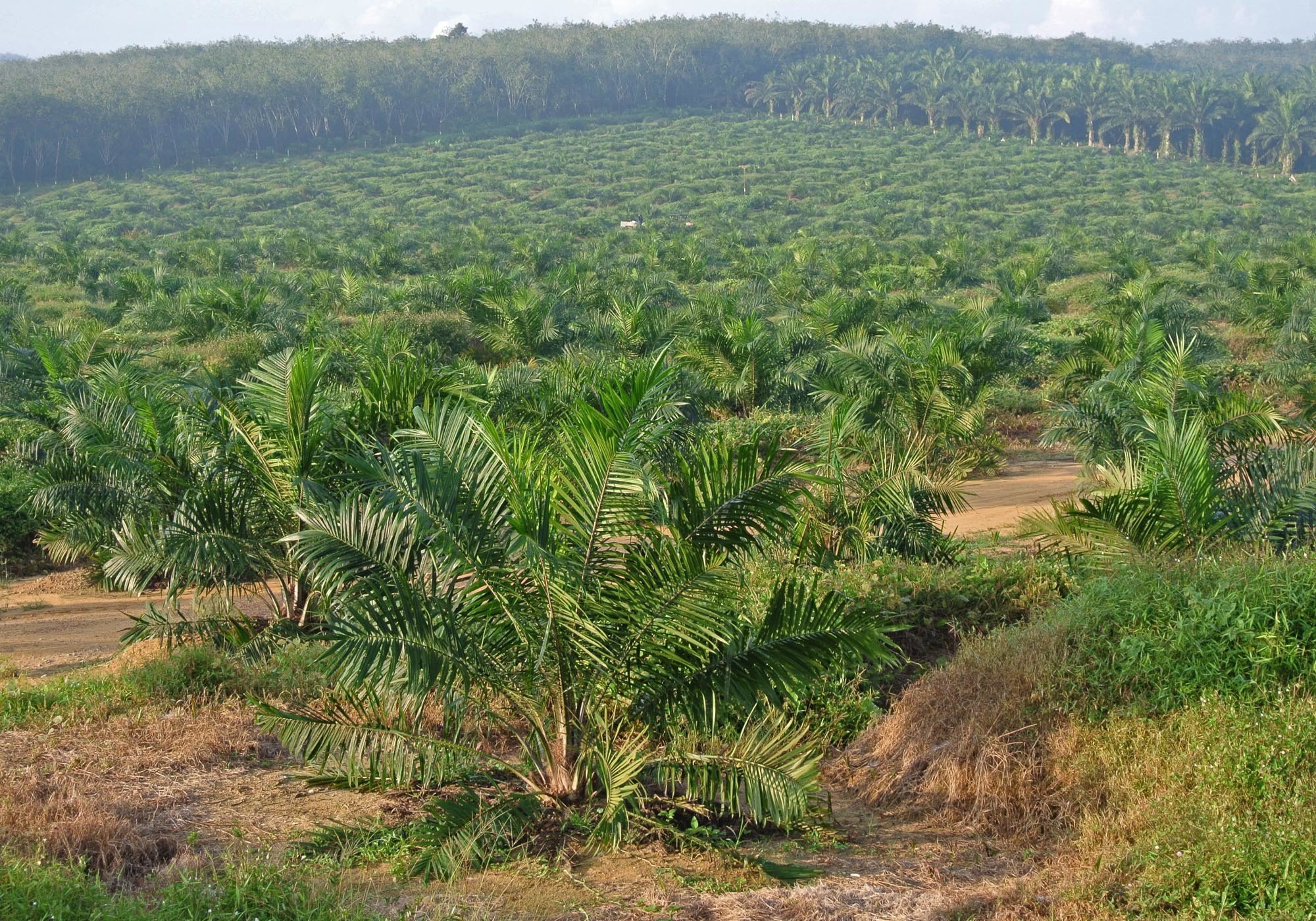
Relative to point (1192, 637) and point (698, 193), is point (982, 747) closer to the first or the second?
point (1192, 637)

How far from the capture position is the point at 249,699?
5941 millimetres

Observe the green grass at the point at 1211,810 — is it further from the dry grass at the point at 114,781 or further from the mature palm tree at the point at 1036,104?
the mature palm tree at the point at 1036,104

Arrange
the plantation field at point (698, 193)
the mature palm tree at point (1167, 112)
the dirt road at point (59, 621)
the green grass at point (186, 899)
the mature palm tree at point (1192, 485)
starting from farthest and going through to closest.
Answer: the mature palm tree at point (1167, 112), the plantation field at point (698, 193), the dirt road at point (59, 621), the mature palm tree at point (1192, 485), the green grass at point (186, 899)

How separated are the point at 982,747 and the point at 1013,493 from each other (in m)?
8.33

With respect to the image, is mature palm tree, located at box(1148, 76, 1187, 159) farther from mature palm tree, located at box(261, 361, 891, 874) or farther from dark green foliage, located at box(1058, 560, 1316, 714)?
mature palm tree, located at box(261, 361, 891, 874)

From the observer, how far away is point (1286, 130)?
75688 mm

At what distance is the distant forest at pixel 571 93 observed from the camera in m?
69.7

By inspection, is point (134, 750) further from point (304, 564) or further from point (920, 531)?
point (920, 531)

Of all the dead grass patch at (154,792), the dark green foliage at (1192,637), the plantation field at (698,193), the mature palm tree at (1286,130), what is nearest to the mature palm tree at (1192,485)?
the dark green foliage at (1192,637)

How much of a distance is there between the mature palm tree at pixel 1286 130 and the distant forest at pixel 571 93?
0.14 metres

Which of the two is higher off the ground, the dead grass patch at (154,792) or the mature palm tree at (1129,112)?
the mature palm tree at (1129,112)

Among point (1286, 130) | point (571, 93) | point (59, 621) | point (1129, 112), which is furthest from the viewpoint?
point (571, 93)

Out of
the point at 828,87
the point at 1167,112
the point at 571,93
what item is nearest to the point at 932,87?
the point at 828,87

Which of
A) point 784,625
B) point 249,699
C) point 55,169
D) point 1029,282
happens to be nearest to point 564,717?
point 784,625
